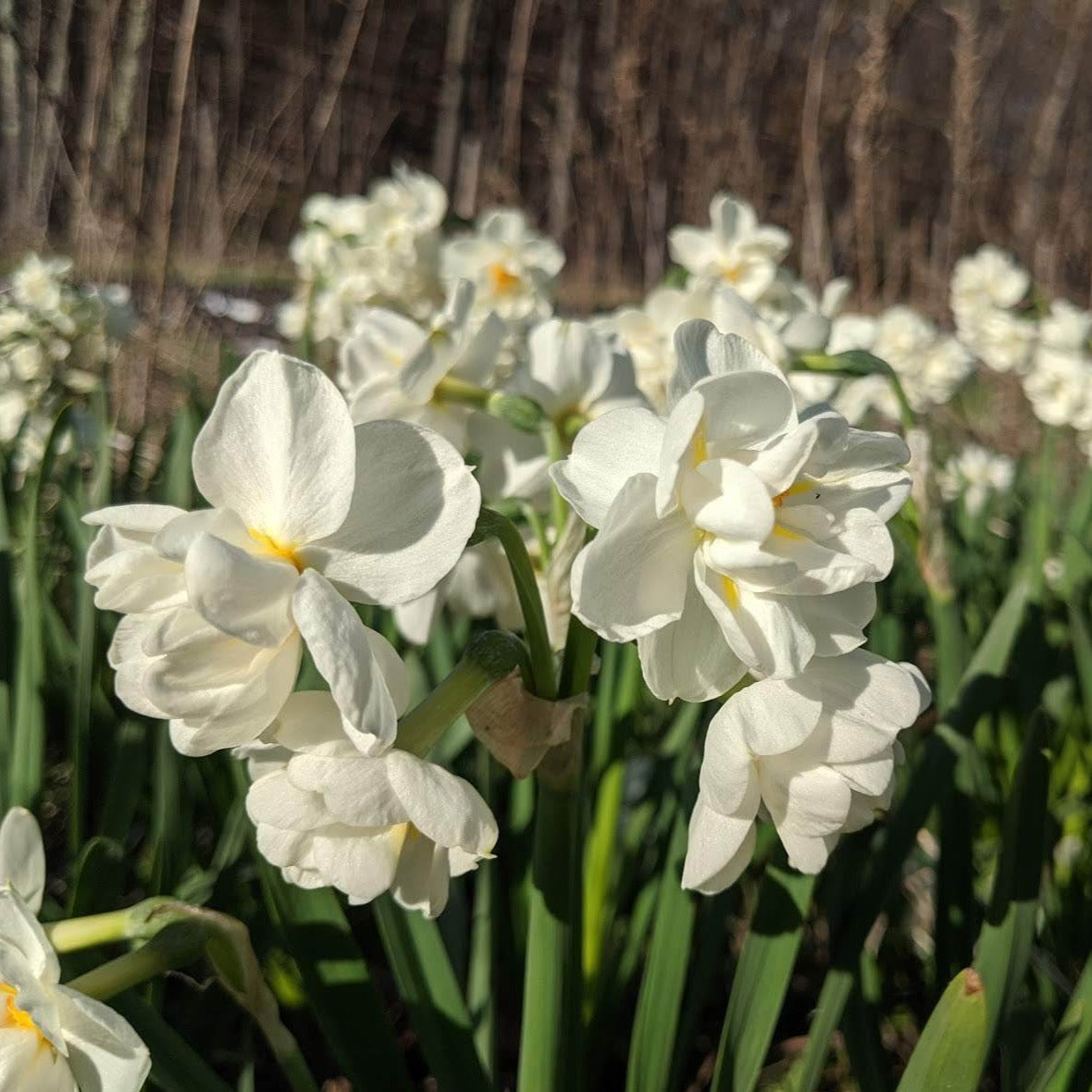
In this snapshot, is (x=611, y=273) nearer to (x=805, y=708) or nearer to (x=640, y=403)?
(x=640, y=403)

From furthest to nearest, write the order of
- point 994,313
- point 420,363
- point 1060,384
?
point 994,313 < point 1060,384 < point 420,363

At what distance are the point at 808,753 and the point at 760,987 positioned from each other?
332 millimetres

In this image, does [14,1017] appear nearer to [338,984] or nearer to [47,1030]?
[47,1030]

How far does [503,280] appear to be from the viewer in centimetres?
172

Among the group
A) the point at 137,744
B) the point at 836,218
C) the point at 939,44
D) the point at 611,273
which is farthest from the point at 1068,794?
the point at 939,44

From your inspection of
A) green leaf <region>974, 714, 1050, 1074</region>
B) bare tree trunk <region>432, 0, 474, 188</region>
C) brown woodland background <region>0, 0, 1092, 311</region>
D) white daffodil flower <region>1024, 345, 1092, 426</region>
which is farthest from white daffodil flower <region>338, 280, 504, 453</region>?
bare tree trunk <region>432, 0, 474, 188</region>

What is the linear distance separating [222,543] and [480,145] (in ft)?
22.9

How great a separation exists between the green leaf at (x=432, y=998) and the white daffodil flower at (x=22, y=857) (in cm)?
25

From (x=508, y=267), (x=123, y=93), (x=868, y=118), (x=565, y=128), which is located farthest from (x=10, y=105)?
(x=508, y=267)

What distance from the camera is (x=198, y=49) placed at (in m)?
5.33

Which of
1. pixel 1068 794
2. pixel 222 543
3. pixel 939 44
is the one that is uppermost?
pixel 939 44

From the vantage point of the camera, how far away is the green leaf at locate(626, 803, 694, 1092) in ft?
2.93

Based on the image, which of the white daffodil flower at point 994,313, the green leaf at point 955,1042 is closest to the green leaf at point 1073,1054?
the green leaf at point 955,1042

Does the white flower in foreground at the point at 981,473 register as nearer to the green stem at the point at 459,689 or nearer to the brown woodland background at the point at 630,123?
the brown woodland background at the point at 630,123
